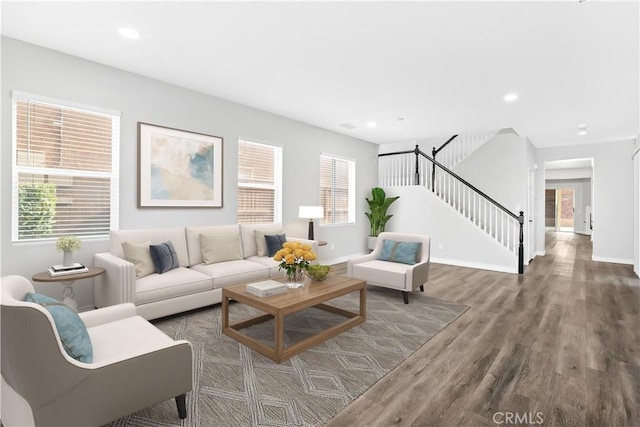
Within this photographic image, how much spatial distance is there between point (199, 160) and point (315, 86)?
1891 mm

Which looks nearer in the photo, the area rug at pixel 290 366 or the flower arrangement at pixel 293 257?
Result: the area rug at pixel 290 366

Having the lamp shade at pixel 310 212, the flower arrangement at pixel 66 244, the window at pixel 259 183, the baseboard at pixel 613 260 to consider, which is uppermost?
the window at pixel 259 183

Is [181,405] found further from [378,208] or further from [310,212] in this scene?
[378,208]

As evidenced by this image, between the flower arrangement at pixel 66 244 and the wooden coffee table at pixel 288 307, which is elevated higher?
Answer: the flower arrangement at pixel 66 244

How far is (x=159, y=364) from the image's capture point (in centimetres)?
172

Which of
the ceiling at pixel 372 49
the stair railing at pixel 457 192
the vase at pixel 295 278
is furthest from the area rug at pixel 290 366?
the stair railing at pixel 457 192

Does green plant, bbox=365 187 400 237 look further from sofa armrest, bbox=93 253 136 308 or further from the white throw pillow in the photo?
sofa armrest, bbox=93 253 136 308

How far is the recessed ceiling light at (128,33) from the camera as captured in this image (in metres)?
2.90

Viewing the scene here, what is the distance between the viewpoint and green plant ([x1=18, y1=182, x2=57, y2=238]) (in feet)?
10.4

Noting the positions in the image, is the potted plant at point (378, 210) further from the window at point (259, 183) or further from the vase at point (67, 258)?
the vase at point (67, 258)

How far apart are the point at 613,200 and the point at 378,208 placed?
16.7ft

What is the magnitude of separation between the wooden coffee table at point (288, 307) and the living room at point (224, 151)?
1846 mm

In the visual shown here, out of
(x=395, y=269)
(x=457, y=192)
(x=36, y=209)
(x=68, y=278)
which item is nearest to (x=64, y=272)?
(x=68, y=278)

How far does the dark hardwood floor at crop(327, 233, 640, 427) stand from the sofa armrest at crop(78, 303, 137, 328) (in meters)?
1.62
